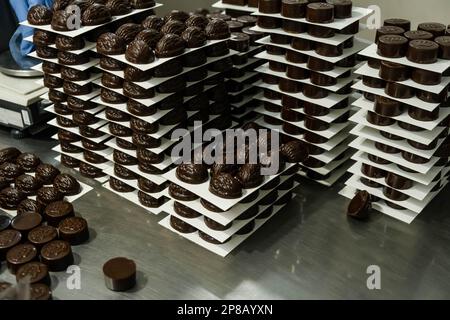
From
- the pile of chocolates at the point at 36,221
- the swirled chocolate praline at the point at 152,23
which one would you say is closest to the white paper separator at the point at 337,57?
the swirled chocolate praline at the point at 152,23

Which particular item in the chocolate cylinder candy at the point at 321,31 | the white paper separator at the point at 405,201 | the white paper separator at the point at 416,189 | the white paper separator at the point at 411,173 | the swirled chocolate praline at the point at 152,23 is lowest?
the white paper separator at the point at 405,201

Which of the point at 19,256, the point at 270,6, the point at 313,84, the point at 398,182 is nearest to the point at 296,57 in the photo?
the point at 313,84

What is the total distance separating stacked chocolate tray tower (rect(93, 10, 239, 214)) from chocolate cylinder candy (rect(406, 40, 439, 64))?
2.43 feet

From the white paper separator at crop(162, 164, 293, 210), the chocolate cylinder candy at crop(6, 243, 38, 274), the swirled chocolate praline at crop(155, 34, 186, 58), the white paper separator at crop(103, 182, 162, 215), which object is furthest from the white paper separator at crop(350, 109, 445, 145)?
the chocolate cylinder candy at crop(6, 243, 38, 274)

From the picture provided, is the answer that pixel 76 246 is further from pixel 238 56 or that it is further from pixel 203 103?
pixel 238 56

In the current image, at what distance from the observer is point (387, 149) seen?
6.87 feet

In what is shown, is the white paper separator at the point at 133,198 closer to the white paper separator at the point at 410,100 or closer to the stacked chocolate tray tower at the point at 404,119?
the stacked chocolate tray tower at the point at 404,119

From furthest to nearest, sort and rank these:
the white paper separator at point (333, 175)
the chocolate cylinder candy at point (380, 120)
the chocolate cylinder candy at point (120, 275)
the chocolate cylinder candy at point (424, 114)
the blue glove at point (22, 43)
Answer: the blue glove at point (22, 43), the white paper separator at point (333, 175), the chocolate cylinder candy at point (380, 120), the chocolate cylinder candy at point (424, 114), the chocolate cylinder candy at point (120, 275)

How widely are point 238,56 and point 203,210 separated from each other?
2.69 ft

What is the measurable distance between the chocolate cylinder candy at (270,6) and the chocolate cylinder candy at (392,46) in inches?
19.6

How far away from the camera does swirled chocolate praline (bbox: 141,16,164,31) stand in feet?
7.26

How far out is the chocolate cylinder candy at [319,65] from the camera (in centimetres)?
218
